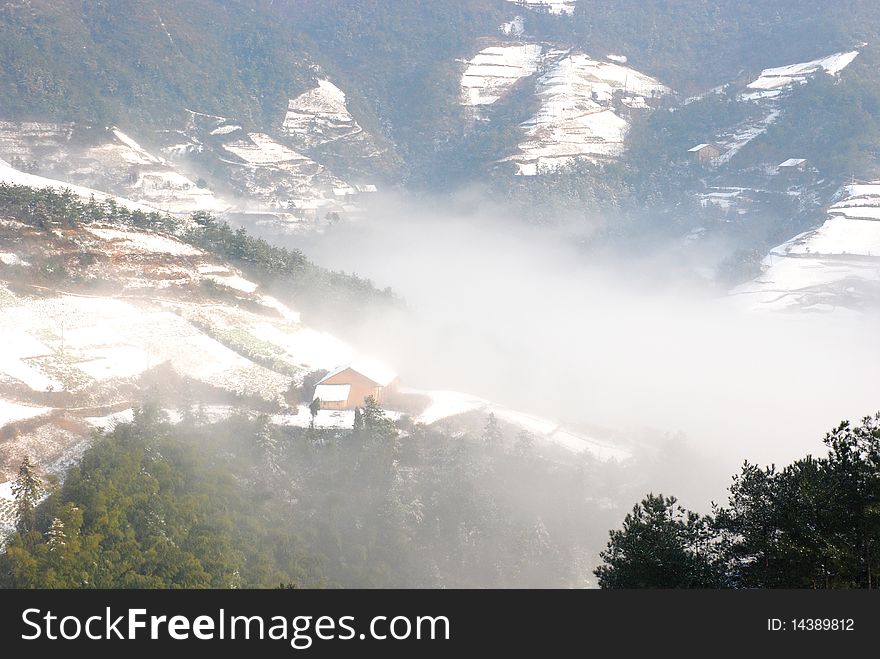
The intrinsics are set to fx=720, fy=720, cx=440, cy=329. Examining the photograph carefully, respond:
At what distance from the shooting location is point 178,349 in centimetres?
5784

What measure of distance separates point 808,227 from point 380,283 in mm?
79103

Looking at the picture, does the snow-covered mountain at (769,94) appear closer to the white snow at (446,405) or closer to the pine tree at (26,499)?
Answer: the white snow at (446,405)

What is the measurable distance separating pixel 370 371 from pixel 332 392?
489 cm

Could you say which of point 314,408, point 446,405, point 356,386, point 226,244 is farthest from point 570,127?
point 314,408

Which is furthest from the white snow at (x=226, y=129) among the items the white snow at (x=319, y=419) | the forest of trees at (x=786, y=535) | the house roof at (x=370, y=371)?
the forest of trees at (x=786, y=535)

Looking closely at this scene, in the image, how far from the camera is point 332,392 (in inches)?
2277

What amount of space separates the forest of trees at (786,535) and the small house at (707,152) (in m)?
165

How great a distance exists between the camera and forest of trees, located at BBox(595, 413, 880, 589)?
2234 centimetres

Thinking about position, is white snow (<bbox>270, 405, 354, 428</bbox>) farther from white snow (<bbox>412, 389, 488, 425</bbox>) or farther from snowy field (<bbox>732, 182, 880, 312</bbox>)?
snowy field (<bbox>732, 182, 880, 312</bbox>)

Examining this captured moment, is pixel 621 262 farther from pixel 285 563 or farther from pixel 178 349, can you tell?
pixel 285 563

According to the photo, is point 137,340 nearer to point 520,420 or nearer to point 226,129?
point 520,420

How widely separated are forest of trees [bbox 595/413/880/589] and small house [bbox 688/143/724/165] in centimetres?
16494

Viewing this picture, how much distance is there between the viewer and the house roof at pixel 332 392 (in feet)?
188

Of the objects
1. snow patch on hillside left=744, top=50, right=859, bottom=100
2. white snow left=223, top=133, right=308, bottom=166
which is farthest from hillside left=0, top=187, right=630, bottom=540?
snow patch on hillside left=744, top=50, right=859, bottom=100
